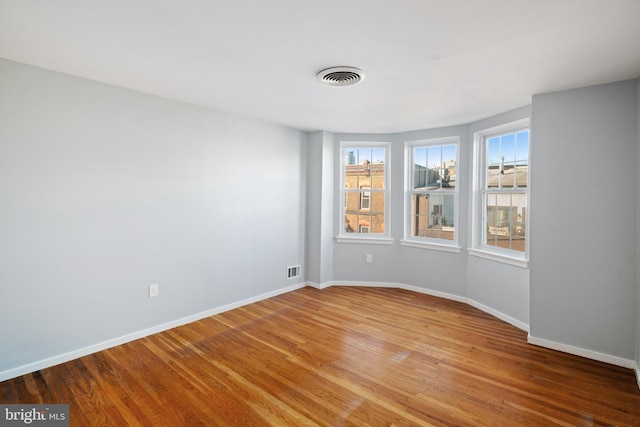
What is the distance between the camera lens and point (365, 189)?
5.11 metres

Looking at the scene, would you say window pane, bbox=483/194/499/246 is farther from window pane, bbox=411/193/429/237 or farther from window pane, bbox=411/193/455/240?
window pane, bbox=411/193/429/237

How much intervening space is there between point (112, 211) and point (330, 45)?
7.83 ft

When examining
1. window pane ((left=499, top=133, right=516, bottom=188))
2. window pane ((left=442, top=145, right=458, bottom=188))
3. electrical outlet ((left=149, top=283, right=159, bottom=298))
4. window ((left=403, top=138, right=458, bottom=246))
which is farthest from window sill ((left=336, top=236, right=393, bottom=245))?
electrical outlet ((left=149, top=283, right=159, bottom=298))

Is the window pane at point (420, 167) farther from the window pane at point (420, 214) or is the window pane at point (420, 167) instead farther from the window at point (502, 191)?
the window at point (502, 191)

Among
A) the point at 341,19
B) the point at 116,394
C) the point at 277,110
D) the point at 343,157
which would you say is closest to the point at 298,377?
the point at 116,394

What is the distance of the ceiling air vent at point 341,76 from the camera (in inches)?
97.2

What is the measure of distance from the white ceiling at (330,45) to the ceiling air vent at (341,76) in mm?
65

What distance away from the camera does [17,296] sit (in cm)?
247

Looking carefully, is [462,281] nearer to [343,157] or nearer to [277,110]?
[343,157]

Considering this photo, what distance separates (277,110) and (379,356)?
2765 mm

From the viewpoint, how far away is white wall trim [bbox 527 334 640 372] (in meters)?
2.68

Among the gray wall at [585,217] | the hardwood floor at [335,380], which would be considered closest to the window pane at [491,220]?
the gray wall at [585,217]

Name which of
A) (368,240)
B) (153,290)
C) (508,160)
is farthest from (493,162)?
(153,290)

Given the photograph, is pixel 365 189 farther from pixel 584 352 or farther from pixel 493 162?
pixel 584 352
